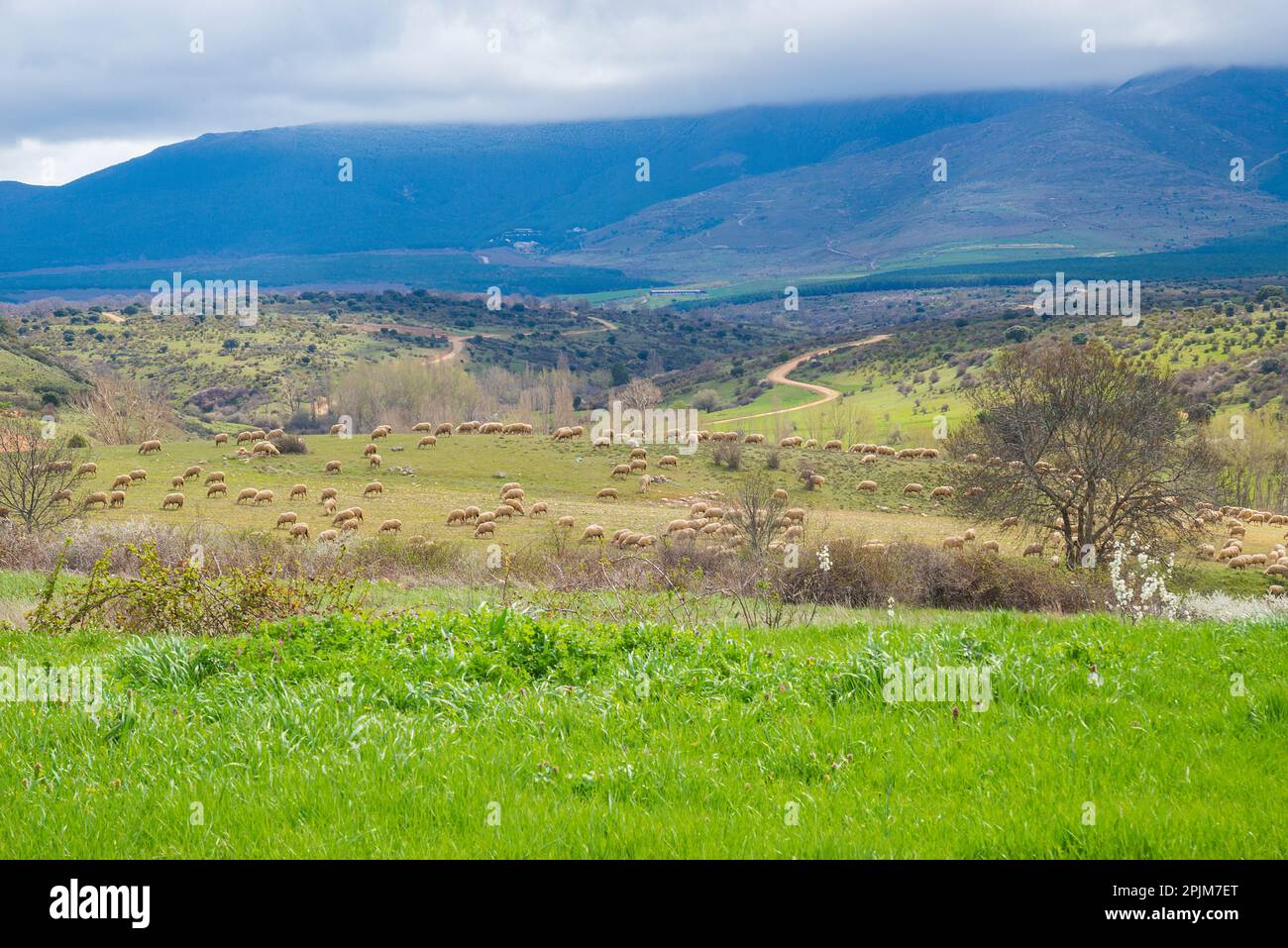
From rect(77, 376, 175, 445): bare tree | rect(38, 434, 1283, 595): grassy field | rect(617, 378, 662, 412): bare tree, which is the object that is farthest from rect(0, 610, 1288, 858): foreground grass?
rect(617, 378, 662, 412): bare tree

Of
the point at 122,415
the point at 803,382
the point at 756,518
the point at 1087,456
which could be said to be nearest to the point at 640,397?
the point at 803,382

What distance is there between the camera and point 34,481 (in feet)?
97.4

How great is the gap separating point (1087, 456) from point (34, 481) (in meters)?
30.2

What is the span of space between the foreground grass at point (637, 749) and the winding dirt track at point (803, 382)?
292 feet

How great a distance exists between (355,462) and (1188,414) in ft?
118

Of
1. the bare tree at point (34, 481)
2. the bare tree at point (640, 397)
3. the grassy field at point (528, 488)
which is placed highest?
the bare tree at point (640, 397)

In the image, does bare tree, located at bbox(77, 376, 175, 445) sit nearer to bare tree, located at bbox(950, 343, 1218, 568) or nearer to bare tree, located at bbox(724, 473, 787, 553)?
bare tree, located at bbox(724, 473, 787, 553)

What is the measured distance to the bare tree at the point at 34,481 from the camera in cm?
2992

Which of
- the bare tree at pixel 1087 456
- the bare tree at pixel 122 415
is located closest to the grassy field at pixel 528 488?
the bare tree at pixel 1087 456

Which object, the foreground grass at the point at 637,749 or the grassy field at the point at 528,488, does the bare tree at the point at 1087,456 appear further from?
the foreground grass at the point at 637,749

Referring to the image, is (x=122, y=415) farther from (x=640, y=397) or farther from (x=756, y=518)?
(x=756, y=518)

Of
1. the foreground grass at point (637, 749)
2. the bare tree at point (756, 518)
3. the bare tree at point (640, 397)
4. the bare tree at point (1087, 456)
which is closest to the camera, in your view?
the foreground grass at point (637, 749)

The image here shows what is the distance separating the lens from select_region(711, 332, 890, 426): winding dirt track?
333 feet
